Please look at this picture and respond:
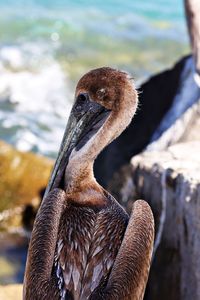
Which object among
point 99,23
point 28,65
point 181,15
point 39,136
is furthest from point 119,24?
point 39,136

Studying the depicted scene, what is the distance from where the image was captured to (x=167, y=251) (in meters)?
6.98

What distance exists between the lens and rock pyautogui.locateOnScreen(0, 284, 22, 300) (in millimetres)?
7047

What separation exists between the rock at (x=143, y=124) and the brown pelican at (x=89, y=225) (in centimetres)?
277

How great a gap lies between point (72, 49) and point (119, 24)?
304 cm

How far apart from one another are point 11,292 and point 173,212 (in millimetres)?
1497

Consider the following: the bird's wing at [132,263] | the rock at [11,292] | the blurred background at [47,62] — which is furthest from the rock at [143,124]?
the bird's wing at [132,263]

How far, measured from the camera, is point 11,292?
714cm

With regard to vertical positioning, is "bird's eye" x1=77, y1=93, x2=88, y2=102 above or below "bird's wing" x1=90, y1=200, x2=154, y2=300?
above

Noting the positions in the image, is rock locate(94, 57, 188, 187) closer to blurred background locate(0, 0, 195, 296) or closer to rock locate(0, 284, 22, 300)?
blurred background locate(0, 0, 195, 296)

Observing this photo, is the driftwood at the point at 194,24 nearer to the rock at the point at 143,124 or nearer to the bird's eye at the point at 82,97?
the rock at the point at 143,124

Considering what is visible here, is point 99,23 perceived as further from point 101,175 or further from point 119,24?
point 101,175

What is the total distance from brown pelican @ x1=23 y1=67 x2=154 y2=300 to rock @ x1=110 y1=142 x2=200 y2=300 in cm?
112

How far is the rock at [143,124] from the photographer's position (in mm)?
8883

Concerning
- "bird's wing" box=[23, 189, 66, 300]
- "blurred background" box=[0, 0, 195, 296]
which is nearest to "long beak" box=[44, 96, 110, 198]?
"bird's wing" box=[23, 189, 66, 300]
